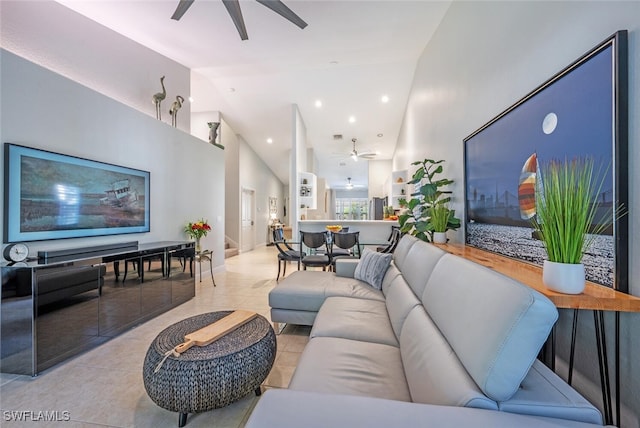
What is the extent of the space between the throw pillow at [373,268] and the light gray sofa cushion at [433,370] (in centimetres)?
115

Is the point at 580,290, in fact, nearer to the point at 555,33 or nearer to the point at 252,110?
the point at 555,33

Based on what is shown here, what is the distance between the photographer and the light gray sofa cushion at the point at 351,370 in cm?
114

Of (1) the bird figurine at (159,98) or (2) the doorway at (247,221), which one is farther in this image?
(2) the doorway at (247,221)

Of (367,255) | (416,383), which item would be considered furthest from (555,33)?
(367,255)

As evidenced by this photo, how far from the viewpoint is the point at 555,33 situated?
1.40 metres

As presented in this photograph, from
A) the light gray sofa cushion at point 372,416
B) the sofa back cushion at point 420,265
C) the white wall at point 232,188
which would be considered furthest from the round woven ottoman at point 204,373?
the white wall at point 232,188

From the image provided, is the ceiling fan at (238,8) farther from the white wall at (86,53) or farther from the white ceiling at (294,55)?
the white wall at (86,53)

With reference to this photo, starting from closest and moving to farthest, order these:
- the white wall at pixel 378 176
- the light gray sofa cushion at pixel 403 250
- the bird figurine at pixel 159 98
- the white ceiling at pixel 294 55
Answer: the light gray sofa cushion at pixel 403 250
the white ceiling at pixel 294 55
the bird figurine at pixel 159 98
the white wall at pixel 378 176

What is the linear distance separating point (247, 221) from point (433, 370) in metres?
7.96

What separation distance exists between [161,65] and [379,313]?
4.73 m

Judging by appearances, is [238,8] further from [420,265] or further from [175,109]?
[420,265]

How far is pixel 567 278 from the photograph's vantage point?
3.35ft

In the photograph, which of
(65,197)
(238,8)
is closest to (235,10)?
(238,8)

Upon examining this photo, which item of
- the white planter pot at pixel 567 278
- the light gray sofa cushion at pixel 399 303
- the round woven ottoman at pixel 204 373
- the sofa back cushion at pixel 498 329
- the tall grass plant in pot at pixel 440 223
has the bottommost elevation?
the round woven ottoman at pixel 204 373
